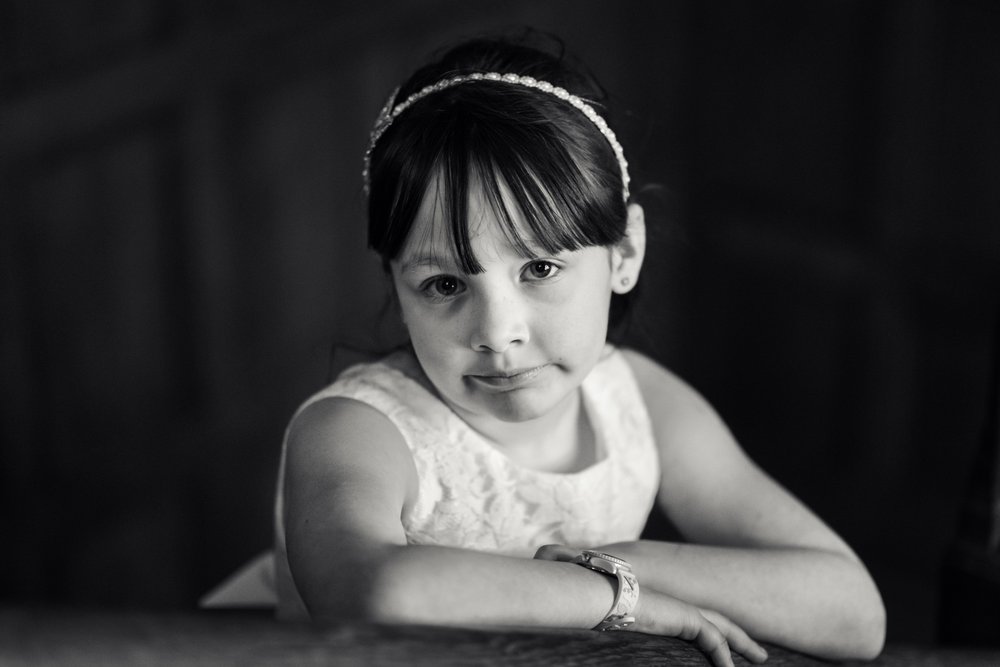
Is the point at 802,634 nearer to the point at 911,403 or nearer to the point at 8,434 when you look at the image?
the point at 911,403

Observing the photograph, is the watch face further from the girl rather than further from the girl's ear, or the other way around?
the girl's ear

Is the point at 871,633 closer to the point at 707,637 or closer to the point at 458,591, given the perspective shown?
the point at 707,637

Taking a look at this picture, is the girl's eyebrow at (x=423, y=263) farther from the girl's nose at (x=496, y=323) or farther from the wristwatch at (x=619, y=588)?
the wristwatch at (x=619, y=588)

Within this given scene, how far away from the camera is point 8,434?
2383 mm

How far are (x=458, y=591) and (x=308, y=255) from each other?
2.16m

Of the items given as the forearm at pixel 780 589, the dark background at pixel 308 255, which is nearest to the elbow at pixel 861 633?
the forearm at pixel 780 589

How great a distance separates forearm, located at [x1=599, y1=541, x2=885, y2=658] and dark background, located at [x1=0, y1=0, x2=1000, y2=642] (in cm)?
107

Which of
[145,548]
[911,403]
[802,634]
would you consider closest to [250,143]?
[145,548]

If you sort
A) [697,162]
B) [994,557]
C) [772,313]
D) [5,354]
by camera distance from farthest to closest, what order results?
Answer: [697,162] < [772,313] < [5,354] < [994,557]

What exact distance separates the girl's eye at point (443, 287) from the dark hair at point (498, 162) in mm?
40

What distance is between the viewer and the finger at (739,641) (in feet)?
3.14

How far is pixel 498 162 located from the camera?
97cm

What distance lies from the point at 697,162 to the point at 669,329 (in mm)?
511

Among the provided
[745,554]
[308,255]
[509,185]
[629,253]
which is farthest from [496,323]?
[308,255]
